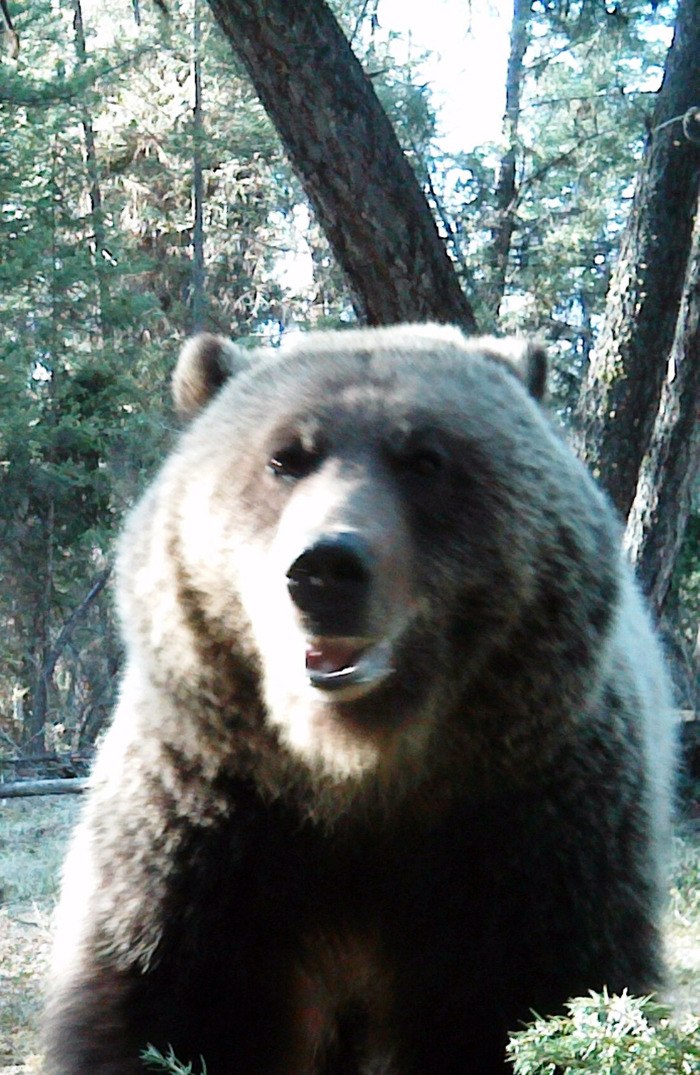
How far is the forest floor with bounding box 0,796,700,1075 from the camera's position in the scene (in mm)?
4359

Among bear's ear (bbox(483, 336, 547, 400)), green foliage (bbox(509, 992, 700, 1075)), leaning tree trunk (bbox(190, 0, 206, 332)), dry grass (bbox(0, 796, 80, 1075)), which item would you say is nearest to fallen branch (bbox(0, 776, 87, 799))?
dry grass (bbox(0, 796, 80, 1075))

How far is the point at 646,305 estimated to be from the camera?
6434mm

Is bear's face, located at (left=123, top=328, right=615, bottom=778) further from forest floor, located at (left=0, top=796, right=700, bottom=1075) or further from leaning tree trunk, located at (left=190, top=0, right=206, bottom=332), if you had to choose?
leaning tree trunk, located at (left=190, top=0, right=206, bottom=332)

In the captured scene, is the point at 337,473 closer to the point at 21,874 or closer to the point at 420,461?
the point at 420,461

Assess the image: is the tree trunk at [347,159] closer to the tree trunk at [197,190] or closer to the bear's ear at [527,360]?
the bear's ear at [527,360]

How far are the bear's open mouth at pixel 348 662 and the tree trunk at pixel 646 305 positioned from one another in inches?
165

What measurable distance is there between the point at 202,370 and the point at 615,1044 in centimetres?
209

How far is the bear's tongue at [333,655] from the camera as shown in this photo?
7.87ft

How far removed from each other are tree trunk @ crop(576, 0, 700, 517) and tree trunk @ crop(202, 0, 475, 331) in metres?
0.88

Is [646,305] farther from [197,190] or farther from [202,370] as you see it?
[197,190]

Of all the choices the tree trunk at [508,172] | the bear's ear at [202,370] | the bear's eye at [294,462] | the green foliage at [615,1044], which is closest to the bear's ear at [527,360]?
the bear's ear at [202,370]

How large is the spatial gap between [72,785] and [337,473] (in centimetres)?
671

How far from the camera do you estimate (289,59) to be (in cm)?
551

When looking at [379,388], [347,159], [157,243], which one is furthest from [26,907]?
[157,243]
